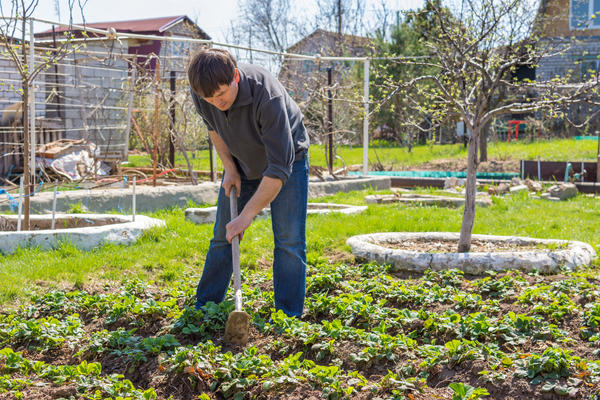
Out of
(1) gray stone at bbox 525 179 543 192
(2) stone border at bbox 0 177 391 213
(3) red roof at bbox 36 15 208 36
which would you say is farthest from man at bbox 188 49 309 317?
(3) red roof at bbox 36 15 208 36

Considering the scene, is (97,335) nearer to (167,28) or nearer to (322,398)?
(322,398)

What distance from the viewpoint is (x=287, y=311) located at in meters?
3.65

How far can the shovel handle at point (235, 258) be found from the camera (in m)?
3.33

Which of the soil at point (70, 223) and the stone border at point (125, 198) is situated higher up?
the stone border at point (125, 198)

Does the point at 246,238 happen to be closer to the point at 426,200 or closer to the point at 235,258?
the point at 235,258

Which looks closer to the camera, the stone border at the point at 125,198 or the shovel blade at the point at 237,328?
the shovel blade at the point at 237,328

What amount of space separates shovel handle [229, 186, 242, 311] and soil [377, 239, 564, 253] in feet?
6.68

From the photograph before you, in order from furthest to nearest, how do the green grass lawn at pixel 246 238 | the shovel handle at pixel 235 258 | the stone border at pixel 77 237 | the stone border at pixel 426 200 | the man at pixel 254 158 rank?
the stone border at pixel 426 200 → the stone border at pixel 77 237 → the green grass lawn at pixel 246 238 → the shovel handle at pixel 235 258 → the man at pixel 254 158

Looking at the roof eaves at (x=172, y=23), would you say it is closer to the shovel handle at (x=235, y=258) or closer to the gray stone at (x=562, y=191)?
the gray stone at (x=562, y=191)

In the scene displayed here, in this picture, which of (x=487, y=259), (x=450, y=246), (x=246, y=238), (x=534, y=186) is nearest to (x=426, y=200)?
(x=534, y=186)

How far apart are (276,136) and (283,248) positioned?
0.75 meters

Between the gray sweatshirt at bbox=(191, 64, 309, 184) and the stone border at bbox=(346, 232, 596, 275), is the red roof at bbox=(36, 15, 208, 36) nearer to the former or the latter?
the stone border at bbox=(346, 232, 596, 275)

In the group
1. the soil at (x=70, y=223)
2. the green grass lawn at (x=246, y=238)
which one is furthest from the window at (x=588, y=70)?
the soil at (x=70, y=223)

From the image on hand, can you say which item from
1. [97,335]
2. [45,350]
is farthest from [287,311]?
[45,350]
